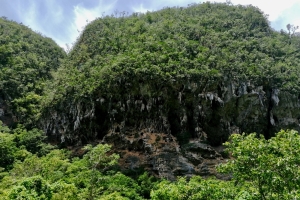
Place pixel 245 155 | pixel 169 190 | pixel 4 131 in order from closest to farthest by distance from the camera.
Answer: pixel 245 155 < pixel 169 190 < pixel 4 131

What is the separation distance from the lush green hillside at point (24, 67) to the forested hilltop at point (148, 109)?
230mm

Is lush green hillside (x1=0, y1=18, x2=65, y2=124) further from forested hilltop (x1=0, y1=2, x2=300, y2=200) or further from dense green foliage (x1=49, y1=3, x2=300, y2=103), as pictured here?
dense green foliage (x1=49, y1=3, x2=300, y2=103)

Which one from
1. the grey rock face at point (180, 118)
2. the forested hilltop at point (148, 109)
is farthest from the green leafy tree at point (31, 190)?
the grey rock face at point (180, 118)

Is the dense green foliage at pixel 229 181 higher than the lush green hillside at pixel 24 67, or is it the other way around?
the lush green hillside at pixel 24 67

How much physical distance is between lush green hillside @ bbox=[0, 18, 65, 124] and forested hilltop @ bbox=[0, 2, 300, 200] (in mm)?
230

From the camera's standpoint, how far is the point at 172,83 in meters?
28.6

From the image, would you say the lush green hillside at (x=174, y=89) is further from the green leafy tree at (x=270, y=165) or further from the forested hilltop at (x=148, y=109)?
the green leafy tree at (x=270, y=165)

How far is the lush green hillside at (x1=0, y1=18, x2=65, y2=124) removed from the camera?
3775 cm

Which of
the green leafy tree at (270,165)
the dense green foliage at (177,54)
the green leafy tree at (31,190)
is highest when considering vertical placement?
the dense green foliage at (177,54)

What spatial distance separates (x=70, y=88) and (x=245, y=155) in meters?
25.9

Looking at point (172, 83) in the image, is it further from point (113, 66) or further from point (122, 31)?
point (122, 31)

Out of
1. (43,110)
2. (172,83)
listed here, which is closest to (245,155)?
(172,83)

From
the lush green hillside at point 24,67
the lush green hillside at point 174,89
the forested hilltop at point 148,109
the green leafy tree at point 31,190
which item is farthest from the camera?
the lush green hillside at point 24,67

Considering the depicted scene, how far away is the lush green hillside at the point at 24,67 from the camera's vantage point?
37.8 meters
